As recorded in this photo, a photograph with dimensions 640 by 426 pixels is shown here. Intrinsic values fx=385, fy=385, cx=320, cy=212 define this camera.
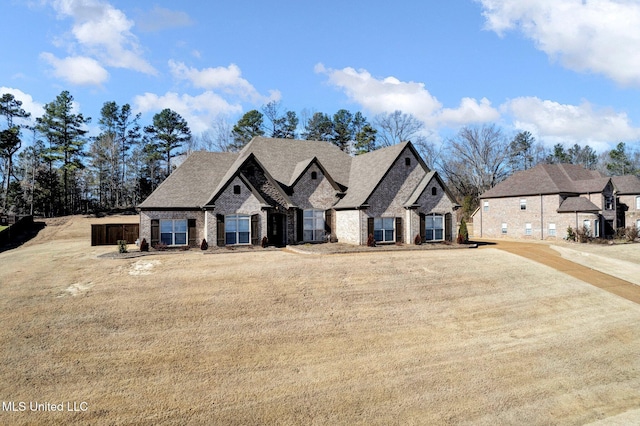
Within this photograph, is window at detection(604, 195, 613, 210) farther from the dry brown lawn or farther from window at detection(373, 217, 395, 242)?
window at detection(373, 217, 395, 242)

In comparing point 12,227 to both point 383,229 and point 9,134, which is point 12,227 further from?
point 383,229

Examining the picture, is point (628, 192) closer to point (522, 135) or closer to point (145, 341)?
point (522, 135)

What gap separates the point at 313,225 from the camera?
1190 inches

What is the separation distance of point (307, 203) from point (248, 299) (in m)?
15.5

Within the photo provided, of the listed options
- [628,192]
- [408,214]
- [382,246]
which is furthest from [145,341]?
[628,192]

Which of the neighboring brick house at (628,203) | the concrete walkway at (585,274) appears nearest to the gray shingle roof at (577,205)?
the neighboring brick house at (628,203)

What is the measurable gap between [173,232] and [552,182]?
35814 millimetres

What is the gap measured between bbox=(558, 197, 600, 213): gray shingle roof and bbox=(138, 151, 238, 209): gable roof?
102ft

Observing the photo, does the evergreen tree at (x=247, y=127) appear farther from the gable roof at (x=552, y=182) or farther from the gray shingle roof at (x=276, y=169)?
the gable roof at (x=552, y=182)

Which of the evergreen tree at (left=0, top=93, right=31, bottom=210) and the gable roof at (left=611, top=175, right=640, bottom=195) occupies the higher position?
the evergreen tree at (left=0, top=93, right=31, bottom=210)

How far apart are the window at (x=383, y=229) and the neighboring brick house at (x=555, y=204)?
19.3 m

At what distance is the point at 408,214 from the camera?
29203mm

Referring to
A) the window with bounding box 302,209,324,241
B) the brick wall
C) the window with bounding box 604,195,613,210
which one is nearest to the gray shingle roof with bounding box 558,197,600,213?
the brick wall

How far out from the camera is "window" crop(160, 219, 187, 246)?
26.0m
